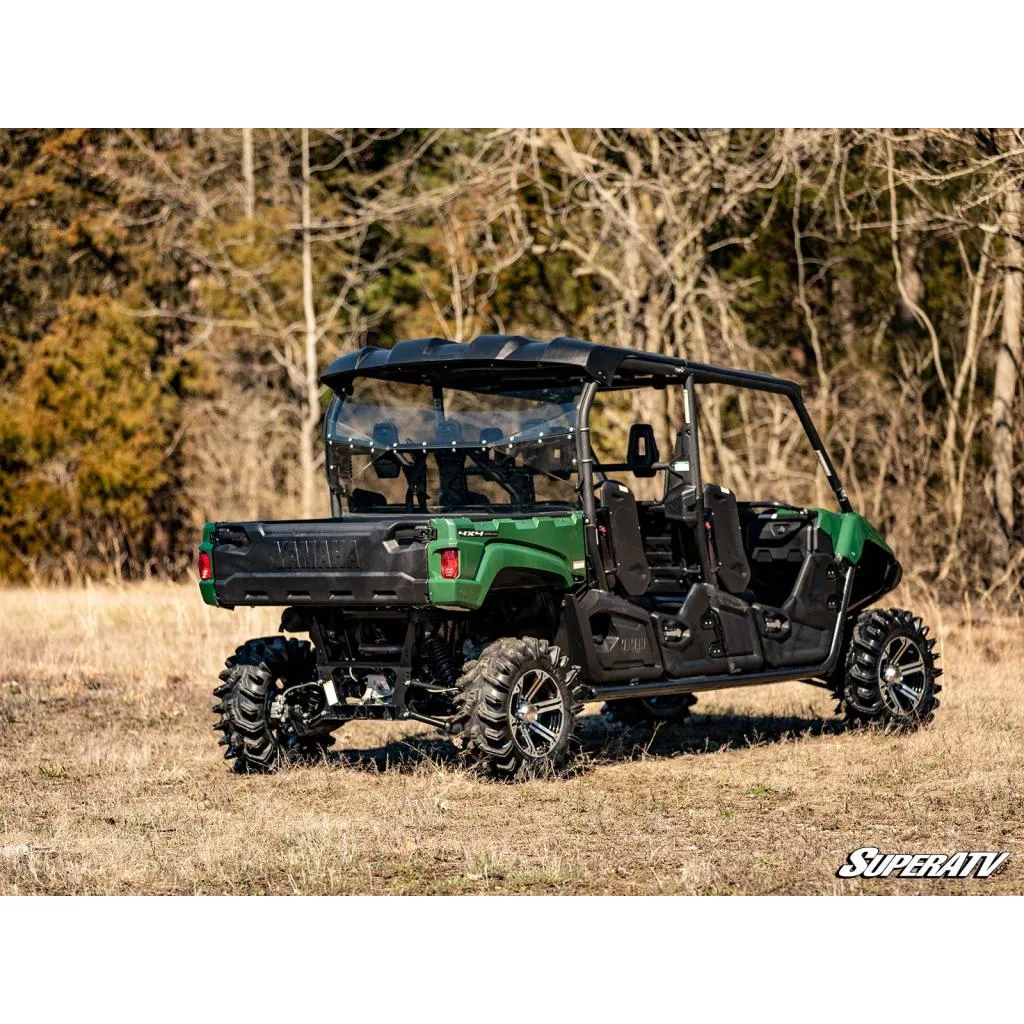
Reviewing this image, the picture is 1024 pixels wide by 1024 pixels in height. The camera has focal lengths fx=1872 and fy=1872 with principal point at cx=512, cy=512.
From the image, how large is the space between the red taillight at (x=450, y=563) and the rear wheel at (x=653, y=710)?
3539 millimetres

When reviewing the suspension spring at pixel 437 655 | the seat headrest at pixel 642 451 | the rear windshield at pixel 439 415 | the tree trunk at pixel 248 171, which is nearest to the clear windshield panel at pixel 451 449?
the rear windshield at pixel 439 415

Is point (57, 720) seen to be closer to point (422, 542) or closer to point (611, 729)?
point (611, 729)

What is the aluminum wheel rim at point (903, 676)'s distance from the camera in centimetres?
1199

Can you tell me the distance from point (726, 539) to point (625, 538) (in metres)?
0.83

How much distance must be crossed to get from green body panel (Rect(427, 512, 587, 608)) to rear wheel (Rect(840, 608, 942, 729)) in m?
2.48

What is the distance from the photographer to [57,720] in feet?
42.7

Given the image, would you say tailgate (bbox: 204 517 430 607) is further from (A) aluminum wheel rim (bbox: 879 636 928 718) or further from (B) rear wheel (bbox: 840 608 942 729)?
(A) aluminum wheel rim (bbox: 879 636 928 718)

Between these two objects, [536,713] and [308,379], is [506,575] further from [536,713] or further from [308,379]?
[308,379]

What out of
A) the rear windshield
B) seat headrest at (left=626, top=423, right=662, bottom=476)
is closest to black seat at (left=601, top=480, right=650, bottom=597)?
seat headrest at (left=626, top=423, right=662, bottom=476)

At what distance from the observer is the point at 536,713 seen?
9.93 metres

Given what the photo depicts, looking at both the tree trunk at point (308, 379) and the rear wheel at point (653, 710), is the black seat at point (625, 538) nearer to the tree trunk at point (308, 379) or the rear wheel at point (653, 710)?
the rear wheel at point (653, 710)

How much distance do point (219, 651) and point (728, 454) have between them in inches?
296

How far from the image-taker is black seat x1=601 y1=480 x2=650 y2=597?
1055 cm

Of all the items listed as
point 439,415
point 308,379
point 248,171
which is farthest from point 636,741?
point 248,171
